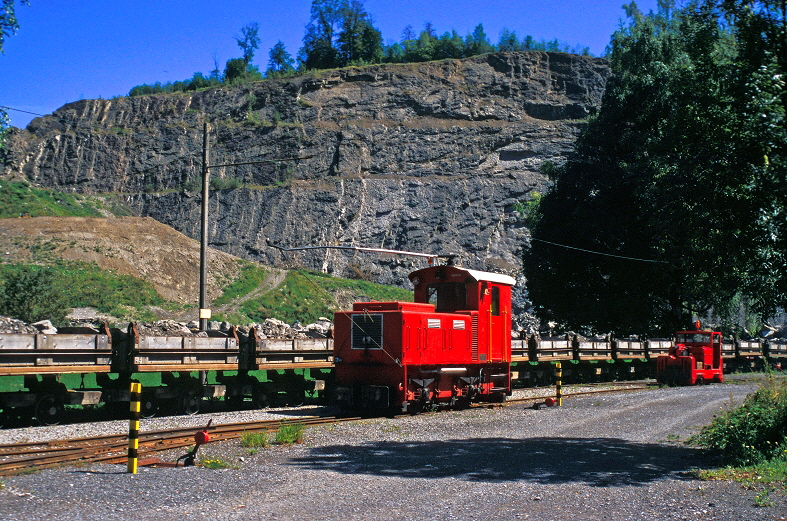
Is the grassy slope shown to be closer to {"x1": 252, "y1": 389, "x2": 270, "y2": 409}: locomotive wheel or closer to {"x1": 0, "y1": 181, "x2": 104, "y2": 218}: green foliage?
{"x1": 0, "y1": 181, "x2": 104, "y2": 218}: green foliage

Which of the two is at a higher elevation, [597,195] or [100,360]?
[597,195]

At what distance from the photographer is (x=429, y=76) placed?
3716 inches

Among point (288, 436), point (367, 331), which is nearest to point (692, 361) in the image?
point (367, 331)

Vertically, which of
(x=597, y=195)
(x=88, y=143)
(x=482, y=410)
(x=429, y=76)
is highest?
(x=429, y=76)

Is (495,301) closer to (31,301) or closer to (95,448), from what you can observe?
(95,448)

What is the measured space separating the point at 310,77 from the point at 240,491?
91687 mm

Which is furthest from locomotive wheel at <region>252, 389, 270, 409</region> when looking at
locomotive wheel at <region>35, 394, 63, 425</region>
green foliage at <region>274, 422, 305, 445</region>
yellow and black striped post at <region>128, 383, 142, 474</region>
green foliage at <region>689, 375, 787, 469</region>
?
green foliage at <region>689, 375, 787, 469</region>

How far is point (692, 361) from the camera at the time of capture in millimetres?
28281

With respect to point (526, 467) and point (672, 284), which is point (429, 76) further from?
point (526, 467)

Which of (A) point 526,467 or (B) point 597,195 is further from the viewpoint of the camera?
(B) point 597,195

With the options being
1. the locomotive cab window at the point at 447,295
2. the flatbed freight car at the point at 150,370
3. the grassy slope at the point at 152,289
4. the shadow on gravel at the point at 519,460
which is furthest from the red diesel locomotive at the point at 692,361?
the grassy slope at the point at 152,289

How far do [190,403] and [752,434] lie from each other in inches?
458

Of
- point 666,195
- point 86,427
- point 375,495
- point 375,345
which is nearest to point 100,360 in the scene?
point 86,427

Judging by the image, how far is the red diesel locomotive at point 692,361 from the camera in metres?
28.2
